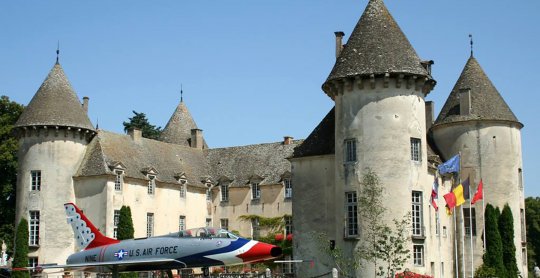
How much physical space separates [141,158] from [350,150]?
2006 cm

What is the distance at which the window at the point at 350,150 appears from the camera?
3562cm

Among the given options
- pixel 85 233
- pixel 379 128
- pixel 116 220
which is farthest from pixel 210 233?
pixel 116 220

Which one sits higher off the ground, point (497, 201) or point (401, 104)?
point (401, 104)

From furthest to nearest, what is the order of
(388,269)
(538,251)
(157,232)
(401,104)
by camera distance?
(538,251)
(157,232)
(401,104)
(388,269)

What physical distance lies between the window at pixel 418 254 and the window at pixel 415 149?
4.35 m

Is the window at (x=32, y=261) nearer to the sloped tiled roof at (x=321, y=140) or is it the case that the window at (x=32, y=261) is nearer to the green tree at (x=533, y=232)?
the sloped tiled roof at (x=321, y=140)

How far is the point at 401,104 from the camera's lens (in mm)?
35344

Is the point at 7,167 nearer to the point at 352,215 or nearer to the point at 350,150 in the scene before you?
the point at 350,150

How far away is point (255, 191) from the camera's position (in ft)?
180

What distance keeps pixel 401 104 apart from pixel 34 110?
2434 cm

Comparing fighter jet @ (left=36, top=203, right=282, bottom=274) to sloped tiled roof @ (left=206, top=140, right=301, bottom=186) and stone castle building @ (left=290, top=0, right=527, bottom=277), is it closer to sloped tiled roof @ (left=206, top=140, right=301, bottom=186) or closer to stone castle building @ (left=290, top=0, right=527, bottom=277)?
stone castle building @ (left=290, top=0, right=527, bottom=277)

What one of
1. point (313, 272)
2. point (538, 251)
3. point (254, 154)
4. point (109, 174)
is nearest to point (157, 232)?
point (109, 174)

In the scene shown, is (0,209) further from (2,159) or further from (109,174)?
(109,174)

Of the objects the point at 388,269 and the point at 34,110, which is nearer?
the point at 388,269
